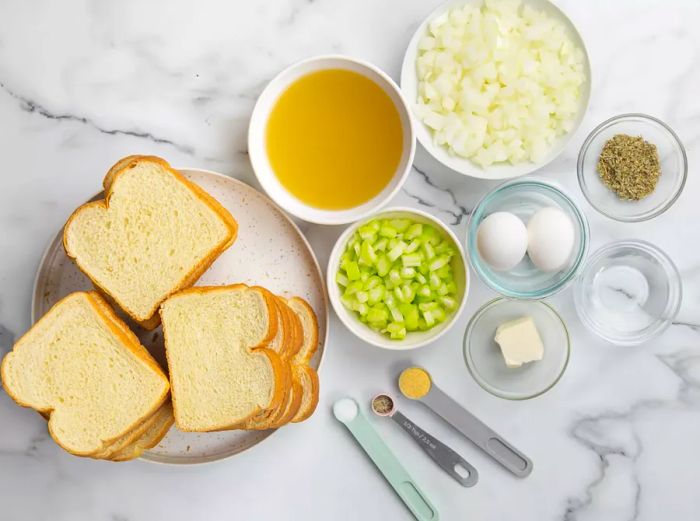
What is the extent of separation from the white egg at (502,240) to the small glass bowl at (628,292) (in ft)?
1.03

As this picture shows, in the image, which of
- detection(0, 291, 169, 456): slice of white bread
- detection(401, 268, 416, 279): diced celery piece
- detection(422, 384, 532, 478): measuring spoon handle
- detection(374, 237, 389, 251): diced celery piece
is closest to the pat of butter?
detection(422, 384, 532, 478): measuring spoon handle

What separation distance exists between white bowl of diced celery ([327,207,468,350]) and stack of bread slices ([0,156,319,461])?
0.22m

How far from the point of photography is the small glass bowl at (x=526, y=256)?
1.80 metres

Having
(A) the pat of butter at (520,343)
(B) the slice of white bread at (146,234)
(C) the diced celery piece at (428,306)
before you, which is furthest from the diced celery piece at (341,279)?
(A) the pat of butter at (520,343)

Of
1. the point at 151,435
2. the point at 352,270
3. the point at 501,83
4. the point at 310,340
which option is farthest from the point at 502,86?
the point at 151,435

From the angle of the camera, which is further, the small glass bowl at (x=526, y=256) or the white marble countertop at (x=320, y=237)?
the white marble countertop at (x=320, y=237)

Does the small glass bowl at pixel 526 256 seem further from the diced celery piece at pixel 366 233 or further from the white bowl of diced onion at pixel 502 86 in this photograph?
the diced celery piece at pixel 366 233

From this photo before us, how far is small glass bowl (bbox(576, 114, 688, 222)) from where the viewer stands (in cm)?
A: 188

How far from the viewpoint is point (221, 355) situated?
174cm

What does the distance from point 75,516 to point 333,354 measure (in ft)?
2.81

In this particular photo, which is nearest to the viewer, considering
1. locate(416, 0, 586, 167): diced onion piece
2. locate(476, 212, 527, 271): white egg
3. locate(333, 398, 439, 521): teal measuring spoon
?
locate(476, 212, 527, 271): white egg

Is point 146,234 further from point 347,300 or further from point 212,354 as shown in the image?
point 347,300

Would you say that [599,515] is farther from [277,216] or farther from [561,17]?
[561,17]

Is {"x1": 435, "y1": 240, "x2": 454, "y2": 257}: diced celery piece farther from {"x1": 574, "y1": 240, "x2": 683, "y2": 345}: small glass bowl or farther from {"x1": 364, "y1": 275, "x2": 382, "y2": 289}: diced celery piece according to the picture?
{"x1": 574, "y1": 240, "x2": 683, "y2": 345}: small glass bowl
